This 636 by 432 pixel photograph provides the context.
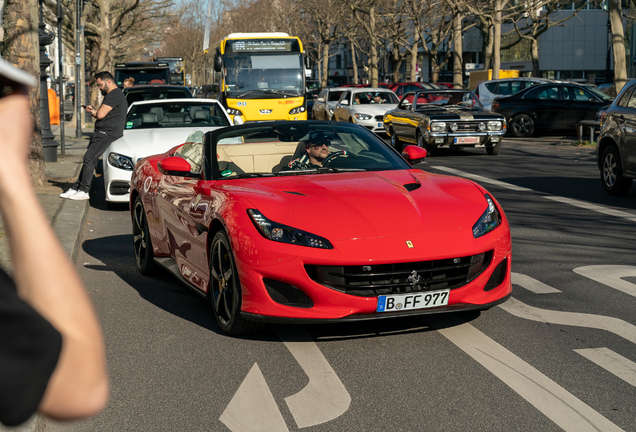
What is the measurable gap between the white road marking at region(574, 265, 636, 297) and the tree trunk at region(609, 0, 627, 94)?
18.0 meters

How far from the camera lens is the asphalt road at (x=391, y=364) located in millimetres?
3746

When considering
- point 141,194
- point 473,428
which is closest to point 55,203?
point 141,194

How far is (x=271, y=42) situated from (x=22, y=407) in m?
24.3

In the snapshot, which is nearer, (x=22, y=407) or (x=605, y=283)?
(x=22, y=407)

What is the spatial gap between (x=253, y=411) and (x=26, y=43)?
34.1 ft

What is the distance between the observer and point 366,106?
2552 centimetres

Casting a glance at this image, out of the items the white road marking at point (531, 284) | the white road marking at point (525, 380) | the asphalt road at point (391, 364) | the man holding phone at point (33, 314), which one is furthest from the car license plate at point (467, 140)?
the man holding phone at point (33, 314)

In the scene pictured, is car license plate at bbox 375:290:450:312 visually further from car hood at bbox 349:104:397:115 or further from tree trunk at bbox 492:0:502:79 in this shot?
tree trunk at bbox 492:0:502:79

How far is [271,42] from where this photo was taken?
2467 centimetres

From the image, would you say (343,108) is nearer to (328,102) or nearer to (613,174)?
(328,102)

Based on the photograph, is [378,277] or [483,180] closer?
[378,277]

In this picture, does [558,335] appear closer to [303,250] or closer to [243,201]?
[303,250]

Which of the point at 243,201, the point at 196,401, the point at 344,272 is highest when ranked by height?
the point at 243,201

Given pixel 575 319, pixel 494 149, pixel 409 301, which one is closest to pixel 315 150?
pixel 409 301
